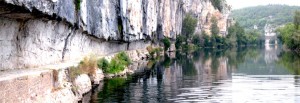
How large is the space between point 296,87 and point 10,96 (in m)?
23.2

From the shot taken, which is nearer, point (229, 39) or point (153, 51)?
point (153, 51)

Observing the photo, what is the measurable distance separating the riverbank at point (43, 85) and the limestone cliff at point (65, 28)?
4.26ft

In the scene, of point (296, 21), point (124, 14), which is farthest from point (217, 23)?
point (124, 14)

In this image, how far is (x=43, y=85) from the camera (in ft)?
71.4

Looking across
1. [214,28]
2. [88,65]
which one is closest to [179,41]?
[214,28]

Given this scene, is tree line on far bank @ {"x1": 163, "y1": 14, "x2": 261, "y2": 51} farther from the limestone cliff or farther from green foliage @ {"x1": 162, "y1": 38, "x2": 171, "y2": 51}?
the limestone cliff

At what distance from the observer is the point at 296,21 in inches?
4523

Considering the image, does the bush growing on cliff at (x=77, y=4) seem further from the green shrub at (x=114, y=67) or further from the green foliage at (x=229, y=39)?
the green foliage at (x=229, y=39)

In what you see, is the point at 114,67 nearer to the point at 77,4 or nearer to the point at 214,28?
the point at 77,4

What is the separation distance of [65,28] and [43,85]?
1157 centimetres

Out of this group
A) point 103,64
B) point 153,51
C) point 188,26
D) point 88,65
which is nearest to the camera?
point 88,65

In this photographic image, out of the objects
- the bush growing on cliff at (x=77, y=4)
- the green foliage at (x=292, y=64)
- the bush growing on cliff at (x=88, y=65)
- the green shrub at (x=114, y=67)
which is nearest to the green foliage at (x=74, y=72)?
the bush growing on cliff at (x=88, y=65)

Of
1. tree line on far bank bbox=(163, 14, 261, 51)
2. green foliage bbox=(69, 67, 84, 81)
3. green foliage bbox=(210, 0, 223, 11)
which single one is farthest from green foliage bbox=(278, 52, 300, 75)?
green foliage bbox=(210, 0, 223, 11)

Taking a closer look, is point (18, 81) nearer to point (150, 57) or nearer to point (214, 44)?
point (150, 57)
